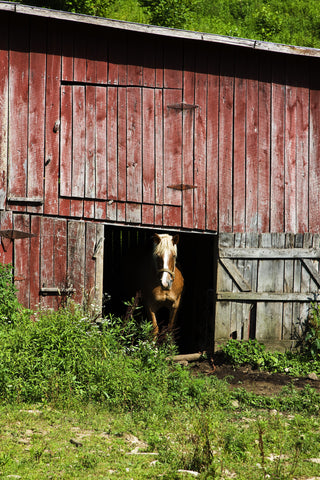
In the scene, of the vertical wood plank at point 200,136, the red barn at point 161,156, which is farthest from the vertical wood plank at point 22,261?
the vertical wood plank at point 200,136

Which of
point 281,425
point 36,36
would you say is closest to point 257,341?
point 281,425

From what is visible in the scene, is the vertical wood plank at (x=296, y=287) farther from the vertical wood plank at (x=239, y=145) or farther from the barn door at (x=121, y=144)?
the barn door at (x=121, y=144)

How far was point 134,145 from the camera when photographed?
371 inches

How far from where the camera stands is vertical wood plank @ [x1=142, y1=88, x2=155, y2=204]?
9.46 metres

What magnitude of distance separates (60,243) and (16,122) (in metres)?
1.99

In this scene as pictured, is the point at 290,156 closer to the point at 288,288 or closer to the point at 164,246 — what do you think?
the point at 288,288

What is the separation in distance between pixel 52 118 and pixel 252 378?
16.7ft

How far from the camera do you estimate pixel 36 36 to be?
29.8 feet

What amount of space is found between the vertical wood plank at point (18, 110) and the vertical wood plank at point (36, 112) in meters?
0.08

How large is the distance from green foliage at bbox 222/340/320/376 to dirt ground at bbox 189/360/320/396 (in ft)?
0.46

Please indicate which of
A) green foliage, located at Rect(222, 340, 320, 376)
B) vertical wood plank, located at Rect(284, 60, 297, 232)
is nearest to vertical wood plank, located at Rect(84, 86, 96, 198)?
vertical wood plank, located at Rect(284, 60, 297, 232)

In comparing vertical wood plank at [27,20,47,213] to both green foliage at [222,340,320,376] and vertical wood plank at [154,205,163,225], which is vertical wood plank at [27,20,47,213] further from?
green foliage at [222,340,320,376]

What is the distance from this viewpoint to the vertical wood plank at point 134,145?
30.8 feet

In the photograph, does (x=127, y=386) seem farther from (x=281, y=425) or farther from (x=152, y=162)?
(x=152, y=162)
